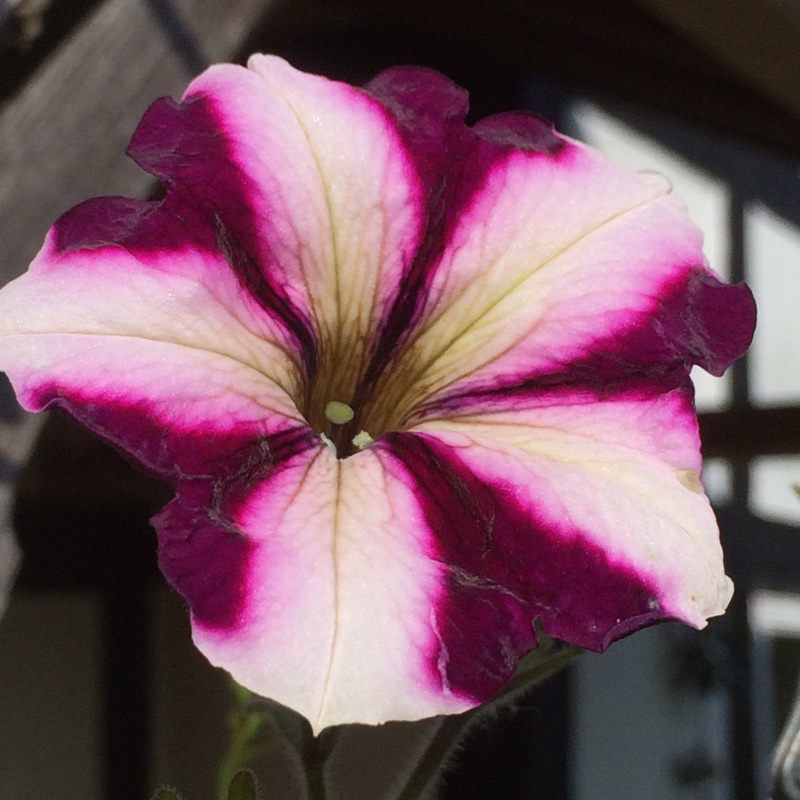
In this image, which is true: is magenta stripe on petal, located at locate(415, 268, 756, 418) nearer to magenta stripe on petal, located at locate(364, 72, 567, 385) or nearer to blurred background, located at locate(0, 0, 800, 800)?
magenta stripe on petal, located at locate(364, 72, 567, 385)

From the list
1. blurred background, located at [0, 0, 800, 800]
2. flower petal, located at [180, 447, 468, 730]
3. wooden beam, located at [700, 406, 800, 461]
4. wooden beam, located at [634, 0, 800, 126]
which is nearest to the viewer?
flower petal, located at [180, 447, 468, 730]

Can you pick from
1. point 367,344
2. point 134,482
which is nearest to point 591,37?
point 134,482

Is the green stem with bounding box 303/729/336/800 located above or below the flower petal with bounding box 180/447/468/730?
below

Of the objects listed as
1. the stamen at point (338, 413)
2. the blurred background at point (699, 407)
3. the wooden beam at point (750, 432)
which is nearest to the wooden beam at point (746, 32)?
the blurred background at point (699, 407)

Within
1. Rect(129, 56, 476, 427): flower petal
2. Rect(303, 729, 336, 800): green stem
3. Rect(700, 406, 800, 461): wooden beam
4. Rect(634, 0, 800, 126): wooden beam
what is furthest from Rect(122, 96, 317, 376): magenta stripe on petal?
Rect(700, 406, 800, 461): wooden beam

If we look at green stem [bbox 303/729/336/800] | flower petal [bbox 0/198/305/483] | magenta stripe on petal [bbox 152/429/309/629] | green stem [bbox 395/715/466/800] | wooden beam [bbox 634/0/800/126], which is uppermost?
flower petal [bbox 0/198/305/483]

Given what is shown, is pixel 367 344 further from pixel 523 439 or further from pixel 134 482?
pixel 134 482
